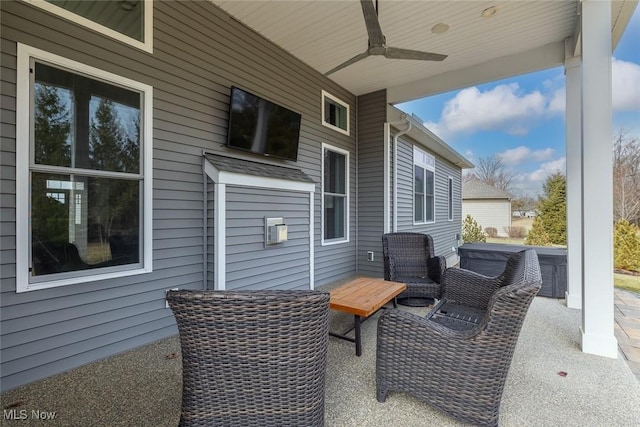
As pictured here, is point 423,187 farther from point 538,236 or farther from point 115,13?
point 115,13

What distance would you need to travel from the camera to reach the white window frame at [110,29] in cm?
229

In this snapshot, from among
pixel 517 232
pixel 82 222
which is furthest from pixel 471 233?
pixel 82 222

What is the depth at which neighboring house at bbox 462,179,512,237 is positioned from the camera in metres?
18.1

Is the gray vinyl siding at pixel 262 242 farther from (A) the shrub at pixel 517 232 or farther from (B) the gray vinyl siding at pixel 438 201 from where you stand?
(A) the shrub at pixel 517 232

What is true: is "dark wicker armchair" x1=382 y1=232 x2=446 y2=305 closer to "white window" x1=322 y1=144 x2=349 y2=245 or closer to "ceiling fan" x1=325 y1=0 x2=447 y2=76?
"white window" x1=322 y1=144 x2=349 y2=245

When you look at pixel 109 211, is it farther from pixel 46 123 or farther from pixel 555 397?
pixel 555 397

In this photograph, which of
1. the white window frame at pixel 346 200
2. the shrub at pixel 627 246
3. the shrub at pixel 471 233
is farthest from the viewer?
the shrub at pixel 471 233

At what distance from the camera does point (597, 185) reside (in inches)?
107

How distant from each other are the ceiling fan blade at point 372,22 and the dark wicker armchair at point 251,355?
2.45 meters

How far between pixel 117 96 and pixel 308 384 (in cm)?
296

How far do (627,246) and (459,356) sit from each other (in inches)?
308

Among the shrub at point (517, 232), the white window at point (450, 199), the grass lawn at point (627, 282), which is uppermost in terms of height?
the white window at point (450, 199)

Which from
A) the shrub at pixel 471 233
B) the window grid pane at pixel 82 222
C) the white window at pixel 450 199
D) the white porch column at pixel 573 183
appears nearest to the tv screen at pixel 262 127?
the window grid pane at pixel 82 222

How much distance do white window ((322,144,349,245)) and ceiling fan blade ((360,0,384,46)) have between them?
2449 millimetres
